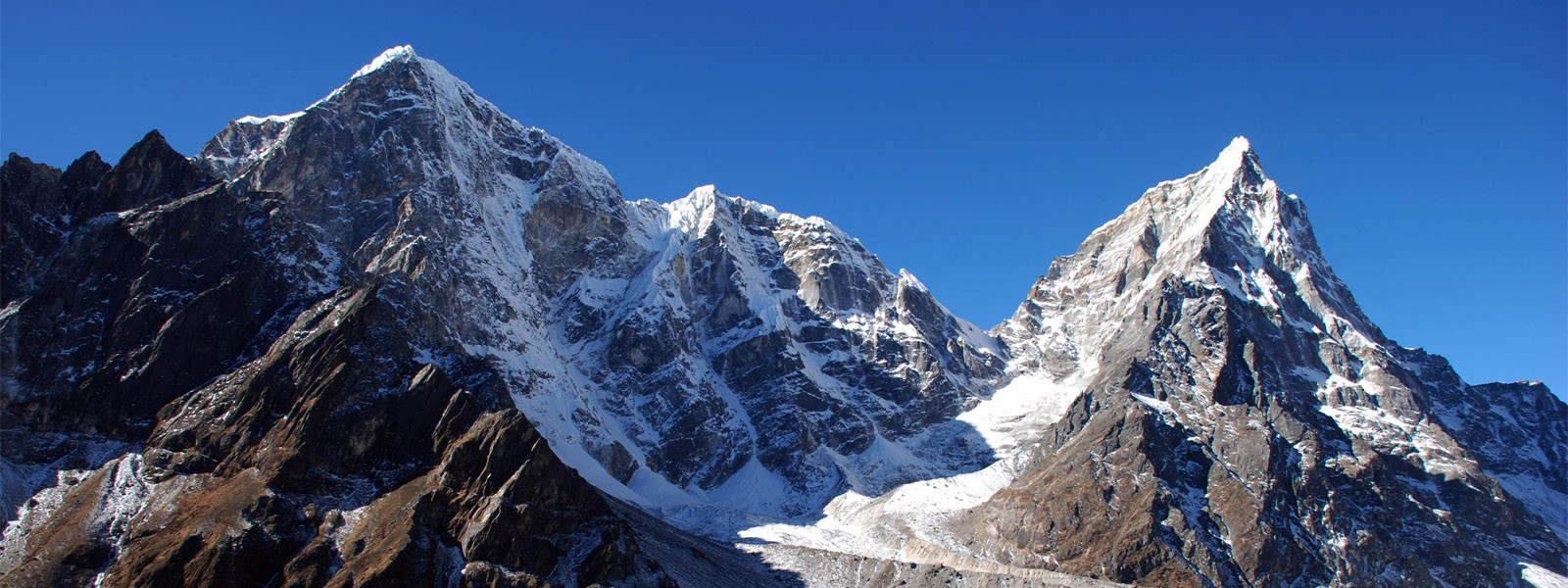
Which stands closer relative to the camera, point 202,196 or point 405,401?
point 405,401

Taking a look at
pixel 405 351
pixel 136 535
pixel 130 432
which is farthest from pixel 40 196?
pixel 136 535

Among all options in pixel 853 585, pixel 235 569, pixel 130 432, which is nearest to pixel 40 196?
pixel 130 432

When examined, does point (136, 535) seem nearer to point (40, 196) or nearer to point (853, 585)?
point (40, 196)

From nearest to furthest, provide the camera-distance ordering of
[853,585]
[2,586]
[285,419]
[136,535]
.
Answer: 1. [2,586]
2. [136,535]
3. [285,419]
4. [853,585]

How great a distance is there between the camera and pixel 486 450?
452 ft

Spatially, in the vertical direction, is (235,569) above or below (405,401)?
below

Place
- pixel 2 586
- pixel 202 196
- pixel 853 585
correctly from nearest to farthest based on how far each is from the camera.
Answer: pixel 2 586, pixel 202 196, pixel 853 585

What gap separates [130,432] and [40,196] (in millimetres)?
45128

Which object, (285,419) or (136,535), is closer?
(136,535)

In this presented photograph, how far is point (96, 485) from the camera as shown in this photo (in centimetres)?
12588

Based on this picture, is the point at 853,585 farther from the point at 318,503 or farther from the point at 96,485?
the point at 96,485

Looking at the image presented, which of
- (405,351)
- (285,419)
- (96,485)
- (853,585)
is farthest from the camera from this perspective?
(853,585)

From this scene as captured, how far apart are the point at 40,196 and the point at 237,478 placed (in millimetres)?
61917

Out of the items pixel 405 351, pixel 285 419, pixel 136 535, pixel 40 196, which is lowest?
pixel 136 535
